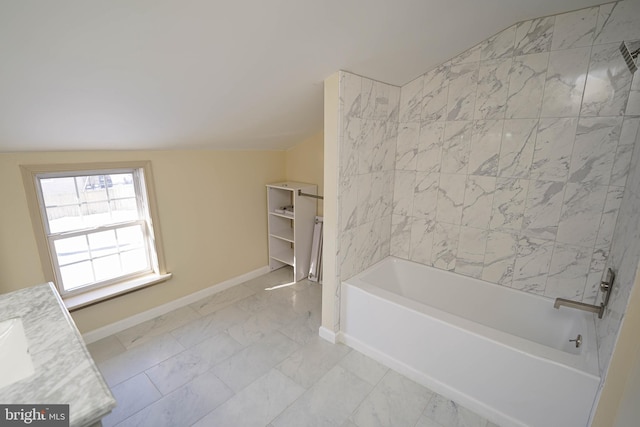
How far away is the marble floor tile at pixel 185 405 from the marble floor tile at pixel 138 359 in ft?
1.31

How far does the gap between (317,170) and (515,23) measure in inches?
88.0

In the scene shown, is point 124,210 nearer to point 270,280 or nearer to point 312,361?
point 270,280

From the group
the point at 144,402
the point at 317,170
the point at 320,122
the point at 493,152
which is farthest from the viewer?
the point at 317,170

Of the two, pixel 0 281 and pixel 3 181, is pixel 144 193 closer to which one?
pixel 3 181

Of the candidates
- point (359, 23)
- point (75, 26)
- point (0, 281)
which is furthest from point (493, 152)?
point (0, 281)

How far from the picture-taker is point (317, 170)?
361cm

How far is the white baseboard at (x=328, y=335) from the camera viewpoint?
99.4 inches

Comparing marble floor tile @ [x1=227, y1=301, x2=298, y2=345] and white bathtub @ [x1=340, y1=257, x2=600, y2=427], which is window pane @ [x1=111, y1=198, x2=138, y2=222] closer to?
marble floor tile @ [x1=227, y1=301, x2=298, y2=345]

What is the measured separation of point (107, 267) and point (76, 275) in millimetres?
221

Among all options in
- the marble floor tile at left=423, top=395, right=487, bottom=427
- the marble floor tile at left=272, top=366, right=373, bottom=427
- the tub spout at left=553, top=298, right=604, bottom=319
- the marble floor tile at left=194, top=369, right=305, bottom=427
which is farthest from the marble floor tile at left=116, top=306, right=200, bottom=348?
the tub spout at left=553, top=298, right=604, bottom=319

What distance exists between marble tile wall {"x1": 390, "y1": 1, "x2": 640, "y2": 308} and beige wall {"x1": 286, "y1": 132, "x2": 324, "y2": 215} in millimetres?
1060

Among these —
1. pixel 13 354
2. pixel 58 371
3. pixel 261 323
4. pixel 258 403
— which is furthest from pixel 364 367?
pixel 13 354

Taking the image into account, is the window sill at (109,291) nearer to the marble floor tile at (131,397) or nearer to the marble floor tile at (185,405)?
the marble floor tile at (131,397)

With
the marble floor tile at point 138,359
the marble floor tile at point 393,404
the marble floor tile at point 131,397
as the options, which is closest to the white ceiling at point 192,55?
the marble floor tile at point 138,359
